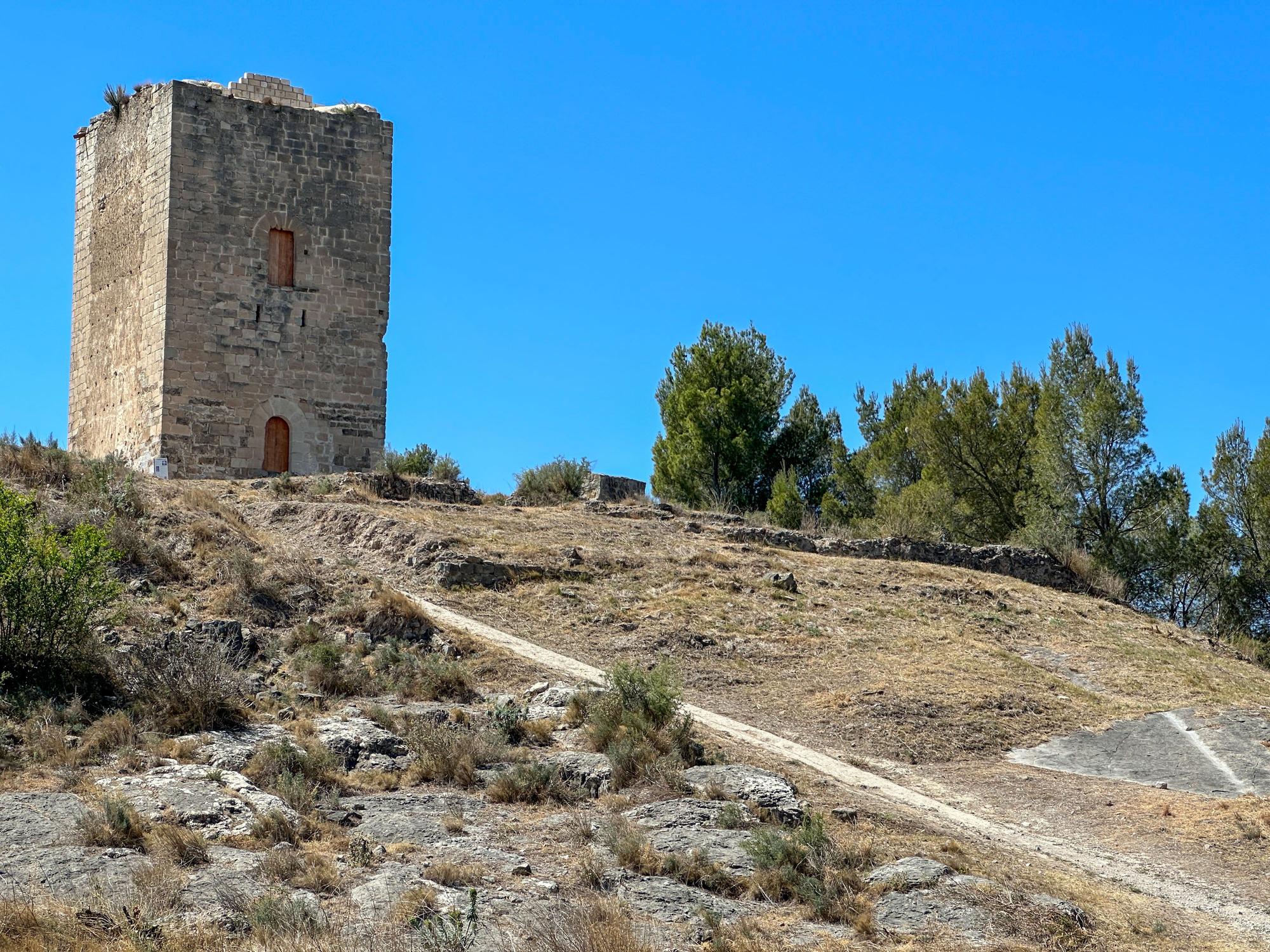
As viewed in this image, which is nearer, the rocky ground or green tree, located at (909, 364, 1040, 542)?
the rocky ground

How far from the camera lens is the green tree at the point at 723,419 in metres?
33.9

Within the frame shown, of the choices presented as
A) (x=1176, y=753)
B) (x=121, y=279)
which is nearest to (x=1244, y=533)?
(x=1176, y=753)

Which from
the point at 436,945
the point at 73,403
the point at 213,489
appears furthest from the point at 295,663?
the point at 73,403

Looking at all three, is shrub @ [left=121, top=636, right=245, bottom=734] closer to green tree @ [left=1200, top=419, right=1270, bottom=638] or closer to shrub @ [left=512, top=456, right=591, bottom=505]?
shrub @ [left=512, top=456, right=591, bottom=505]

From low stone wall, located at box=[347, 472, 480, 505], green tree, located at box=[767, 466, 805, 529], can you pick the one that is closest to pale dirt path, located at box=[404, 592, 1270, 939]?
low stone wall, located at box=[347, 472, 480, 505]

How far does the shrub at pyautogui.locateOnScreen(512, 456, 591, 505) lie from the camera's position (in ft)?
76.5

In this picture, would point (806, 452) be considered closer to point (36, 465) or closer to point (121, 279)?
point (121, 279)

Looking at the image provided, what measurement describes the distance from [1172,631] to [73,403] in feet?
62.9

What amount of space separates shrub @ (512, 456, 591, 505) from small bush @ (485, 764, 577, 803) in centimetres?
1273

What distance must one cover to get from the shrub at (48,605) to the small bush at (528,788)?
359cm

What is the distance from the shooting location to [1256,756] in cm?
1326

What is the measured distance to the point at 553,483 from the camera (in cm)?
2381

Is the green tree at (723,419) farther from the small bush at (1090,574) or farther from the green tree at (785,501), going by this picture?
the small bush at (1090,574)

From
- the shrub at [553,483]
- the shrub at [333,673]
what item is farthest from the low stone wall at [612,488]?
the shrub at [333,673]
